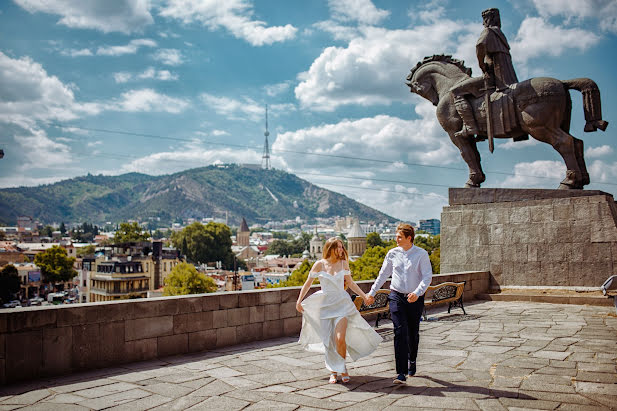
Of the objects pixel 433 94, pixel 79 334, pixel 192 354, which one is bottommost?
pixel 192 354

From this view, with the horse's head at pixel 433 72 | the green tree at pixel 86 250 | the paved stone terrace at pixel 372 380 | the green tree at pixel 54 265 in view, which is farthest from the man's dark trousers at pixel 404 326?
the green tree at pixel 86 250

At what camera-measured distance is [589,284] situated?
9258mm

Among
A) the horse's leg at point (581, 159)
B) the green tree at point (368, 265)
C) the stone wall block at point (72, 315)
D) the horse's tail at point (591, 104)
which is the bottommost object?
the green tree at point (368, 265)

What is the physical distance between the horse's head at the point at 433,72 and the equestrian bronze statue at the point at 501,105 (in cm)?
2

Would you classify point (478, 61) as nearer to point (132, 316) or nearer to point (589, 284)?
point (589, 284)

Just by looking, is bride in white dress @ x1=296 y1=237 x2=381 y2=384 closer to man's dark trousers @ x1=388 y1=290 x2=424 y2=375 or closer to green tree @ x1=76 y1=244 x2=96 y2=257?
man's dark trousers @ x1=388 y1=290 x2=424 y2=375

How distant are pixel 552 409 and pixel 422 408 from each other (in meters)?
0.84

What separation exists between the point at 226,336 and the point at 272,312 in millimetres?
773

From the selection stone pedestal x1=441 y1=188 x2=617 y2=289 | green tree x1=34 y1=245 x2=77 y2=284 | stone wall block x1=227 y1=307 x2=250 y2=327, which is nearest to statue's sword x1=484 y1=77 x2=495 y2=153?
stone pedestal x1=441 y1=188 x2=617 y2=289

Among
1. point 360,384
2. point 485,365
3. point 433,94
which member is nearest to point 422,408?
point 360,384

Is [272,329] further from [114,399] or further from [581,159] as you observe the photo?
[581,159]

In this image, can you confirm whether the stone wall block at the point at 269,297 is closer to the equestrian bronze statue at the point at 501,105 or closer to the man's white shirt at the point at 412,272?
the man's white shirt at the point at 412,272

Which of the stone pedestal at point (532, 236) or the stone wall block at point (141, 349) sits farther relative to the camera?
the stone pedestal at point (532, 236)

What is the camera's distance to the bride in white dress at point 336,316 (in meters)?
4.12
